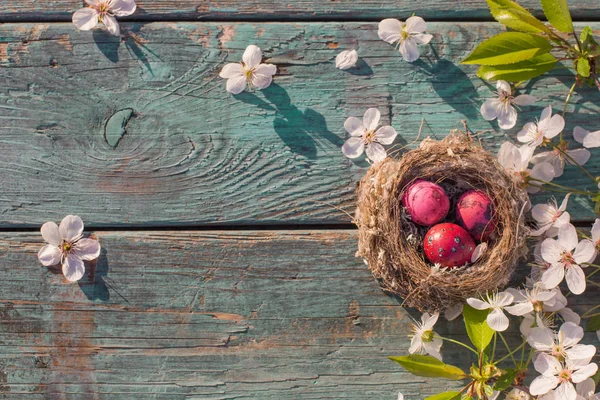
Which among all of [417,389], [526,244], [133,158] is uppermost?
[133,158]

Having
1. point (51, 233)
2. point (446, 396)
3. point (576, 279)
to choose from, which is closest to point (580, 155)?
point (576, 279)

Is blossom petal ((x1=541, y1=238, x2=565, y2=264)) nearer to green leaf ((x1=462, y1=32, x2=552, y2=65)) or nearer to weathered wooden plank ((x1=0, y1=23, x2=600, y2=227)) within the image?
weathered wooden plank ((x1=0, y1=23, x2=600, y2=227))

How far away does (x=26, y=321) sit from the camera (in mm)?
1334

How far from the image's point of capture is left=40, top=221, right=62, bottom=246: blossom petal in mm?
1309

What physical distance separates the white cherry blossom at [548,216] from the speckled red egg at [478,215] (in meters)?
0.11

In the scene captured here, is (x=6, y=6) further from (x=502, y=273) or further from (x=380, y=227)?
(x=502, y=273)

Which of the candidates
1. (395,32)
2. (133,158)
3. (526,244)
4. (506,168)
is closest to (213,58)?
(133,158)

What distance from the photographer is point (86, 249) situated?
4.35 ft

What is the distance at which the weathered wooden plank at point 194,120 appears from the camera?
1.35 m

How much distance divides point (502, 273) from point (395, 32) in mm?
557

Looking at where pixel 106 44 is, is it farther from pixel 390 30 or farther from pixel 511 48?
pixel 511 48

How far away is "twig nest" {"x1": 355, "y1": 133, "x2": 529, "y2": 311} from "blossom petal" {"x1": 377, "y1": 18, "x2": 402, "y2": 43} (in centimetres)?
24

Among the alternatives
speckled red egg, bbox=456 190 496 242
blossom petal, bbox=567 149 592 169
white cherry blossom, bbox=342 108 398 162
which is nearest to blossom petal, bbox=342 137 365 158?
white cherry blossom, bbox=342 108 398 162

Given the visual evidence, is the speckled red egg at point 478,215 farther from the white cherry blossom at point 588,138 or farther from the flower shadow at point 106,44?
the flower shadow at point 106,44
